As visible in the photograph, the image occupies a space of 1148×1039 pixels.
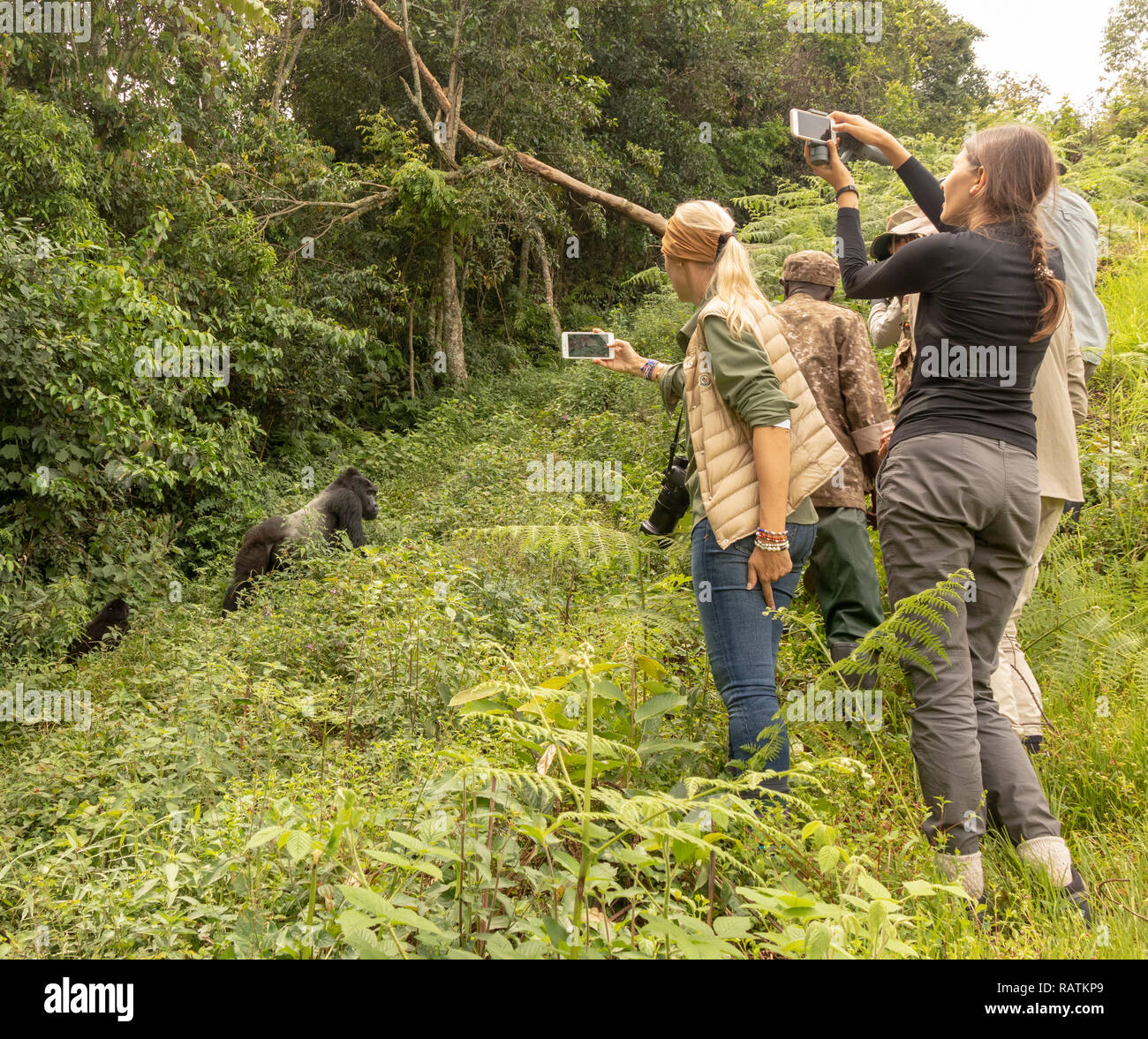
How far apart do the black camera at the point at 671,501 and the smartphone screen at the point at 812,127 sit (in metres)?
1.11

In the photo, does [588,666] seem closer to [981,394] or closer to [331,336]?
[981,394]

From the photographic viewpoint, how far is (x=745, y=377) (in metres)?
2.68

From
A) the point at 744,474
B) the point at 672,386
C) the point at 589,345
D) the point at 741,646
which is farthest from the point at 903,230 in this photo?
the point at 741,646

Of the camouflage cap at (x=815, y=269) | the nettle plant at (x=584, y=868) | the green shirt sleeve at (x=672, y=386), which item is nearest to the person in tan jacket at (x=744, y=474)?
the nettle plant at (x=584, y=868)

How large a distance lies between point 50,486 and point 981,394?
7.96 m

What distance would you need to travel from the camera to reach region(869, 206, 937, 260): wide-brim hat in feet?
11.6

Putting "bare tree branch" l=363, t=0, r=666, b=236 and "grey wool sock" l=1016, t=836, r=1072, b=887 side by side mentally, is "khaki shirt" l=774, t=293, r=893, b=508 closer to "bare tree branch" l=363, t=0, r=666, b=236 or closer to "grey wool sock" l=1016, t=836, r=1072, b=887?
"grey wool sock" l=1016, t=836, r=1072, b=887

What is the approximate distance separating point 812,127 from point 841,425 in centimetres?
133

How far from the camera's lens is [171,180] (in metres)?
10.8

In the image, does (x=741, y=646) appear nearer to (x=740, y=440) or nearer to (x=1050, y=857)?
(x=740, y=440)

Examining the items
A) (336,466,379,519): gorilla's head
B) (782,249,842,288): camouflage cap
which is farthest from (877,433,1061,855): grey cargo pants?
(336,466,379,519): gorilla's head

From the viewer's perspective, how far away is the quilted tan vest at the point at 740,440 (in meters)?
2.72

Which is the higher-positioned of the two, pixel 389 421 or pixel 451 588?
pixel 389 421
